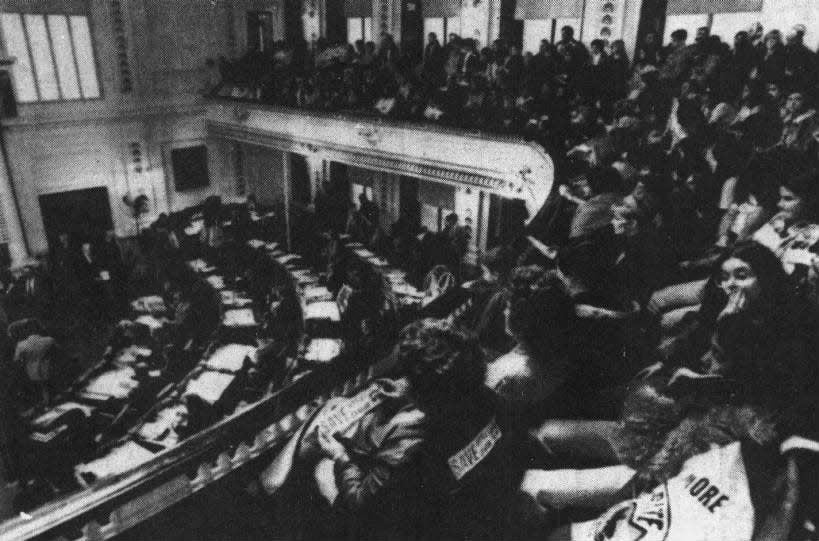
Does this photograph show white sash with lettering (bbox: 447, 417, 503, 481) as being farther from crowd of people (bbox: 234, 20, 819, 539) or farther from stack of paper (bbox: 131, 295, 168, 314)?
stack of paper (bbox: 131, 295, 168, 314)

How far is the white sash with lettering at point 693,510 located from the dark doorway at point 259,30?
17884mm

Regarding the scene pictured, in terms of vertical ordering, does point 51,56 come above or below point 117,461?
above

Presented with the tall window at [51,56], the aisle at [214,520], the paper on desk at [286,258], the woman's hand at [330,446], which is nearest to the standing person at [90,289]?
the paper on desk at [286,258]

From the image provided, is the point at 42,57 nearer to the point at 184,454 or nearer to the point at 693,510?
the point at 184,454

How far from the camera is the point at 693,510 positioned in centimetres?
374

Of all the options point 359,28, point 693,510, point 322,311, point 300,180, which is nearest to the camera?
point 693,510

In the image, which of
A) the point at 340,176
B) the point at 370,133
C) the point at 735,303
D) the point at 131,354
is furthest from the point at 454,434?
the point at 340,176

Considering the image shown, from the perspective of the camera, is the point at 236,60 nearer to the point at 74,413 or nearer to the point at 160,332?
the point at 160,332

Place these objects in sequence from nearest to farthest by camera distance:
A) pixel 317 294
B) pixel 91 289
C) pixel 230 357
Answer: pixel 230 357, pixel 317 294, pixel 91 289

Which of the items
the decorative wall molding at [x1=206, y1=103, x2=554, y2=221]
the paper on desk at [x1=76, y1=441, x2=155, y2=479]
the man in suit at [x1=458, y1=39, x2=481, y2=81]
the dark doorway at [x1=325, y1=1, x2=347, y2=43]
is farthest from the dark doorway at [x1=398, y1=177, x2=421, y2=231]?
the paper on desk at [x1=76, y1=441, x2=155, y2=479]

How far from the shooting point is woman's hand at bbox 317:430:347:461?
434cm

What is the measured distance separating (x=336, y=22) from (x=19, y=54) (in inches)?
332

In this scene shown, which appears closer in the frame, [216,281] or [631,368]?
[631,368]

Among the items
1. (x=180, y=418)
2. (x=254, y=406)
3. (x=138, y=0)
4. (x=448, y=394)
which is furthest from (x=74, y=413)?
(x=138, y=0)
